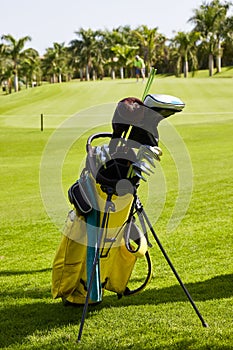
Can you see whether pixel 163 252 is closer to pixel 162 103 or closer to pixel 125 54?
pixel 162 103

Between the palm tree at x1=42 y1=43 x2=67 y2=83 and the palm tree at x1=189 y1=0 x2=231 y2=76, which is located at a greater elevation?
the palm tree at x1=189 y1=0 x2=231 y2=76

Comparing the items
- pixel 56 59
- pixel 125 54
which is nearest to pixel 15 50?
pixel 125 54

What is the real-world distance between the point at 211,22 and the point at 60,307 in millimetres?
67153

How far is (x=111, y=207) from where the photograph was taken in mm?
4570

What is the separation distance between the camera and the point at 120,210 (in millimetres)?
4660

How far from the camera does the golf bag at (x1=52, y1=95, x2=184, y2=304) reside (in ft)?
14.1

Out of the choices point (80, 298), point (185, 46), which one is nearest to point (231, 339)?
point (80, 298)

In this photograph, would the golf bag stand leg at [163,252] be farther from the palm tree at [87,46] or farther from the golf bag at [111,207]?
the palm tree at [87,46]

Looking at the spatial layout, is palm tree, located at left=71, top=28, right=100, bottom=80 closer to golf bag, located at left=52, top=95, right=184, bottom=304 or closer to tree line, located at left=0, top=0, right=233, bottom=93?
tree line, located at left=0, top=0, right=233, bottom=93

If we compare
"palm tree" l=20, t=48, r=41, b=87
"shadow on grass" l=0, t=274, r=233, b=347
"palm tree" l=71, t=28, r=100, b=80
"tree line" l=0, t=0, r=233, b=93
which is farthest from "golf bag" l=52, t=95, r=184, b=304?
"palm tree" l=71, t=28, r=100, b=80

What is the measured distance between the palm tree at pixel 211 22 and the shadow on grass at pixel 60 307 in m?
65.2

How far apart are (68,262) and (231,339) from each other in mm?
1476

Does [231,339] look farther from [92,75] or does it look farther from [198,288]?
[92,75]

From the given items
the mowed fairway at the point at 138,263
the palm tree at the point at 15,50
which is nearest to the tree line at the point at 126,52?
the palm tree at the point at 15,50
